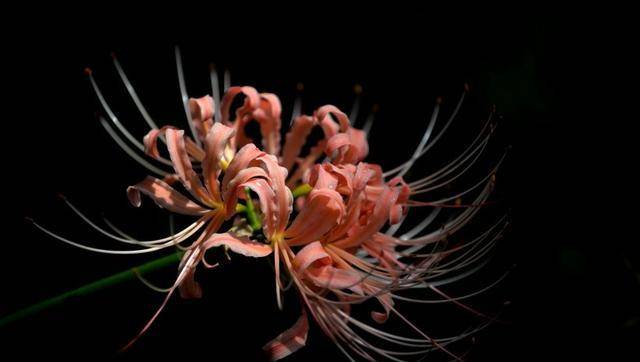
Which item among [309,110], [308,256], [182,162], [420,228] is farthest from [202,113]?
[309,110]

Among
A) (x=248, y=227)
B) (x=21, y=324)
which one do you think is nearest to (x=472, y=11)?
(x=248, y=227)

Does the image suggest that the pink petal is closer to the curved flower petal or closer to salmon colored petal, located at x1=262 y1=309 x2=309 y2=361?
salmon colored petal, located at x1=262 y1=309 x2=309 y2=361

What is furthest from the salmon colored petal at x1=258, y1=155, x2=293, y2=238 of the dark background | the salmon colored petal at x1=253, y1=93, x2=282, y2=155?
the dark background

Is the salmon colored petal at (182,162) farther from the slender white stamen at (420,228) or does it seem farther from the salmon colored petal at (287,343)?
the slender white stamen at (420,228)

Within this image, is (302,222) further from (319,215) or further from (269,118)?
(269,118)

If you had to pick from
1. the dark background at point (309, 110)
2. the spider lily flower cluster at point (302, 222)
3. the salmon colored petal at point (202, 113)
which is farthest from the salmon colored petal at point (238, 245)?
the dark background at point (309, 110)

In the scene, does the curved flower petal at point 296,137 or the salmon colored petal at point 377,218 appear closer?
the salmon colored petal at point 377,218
